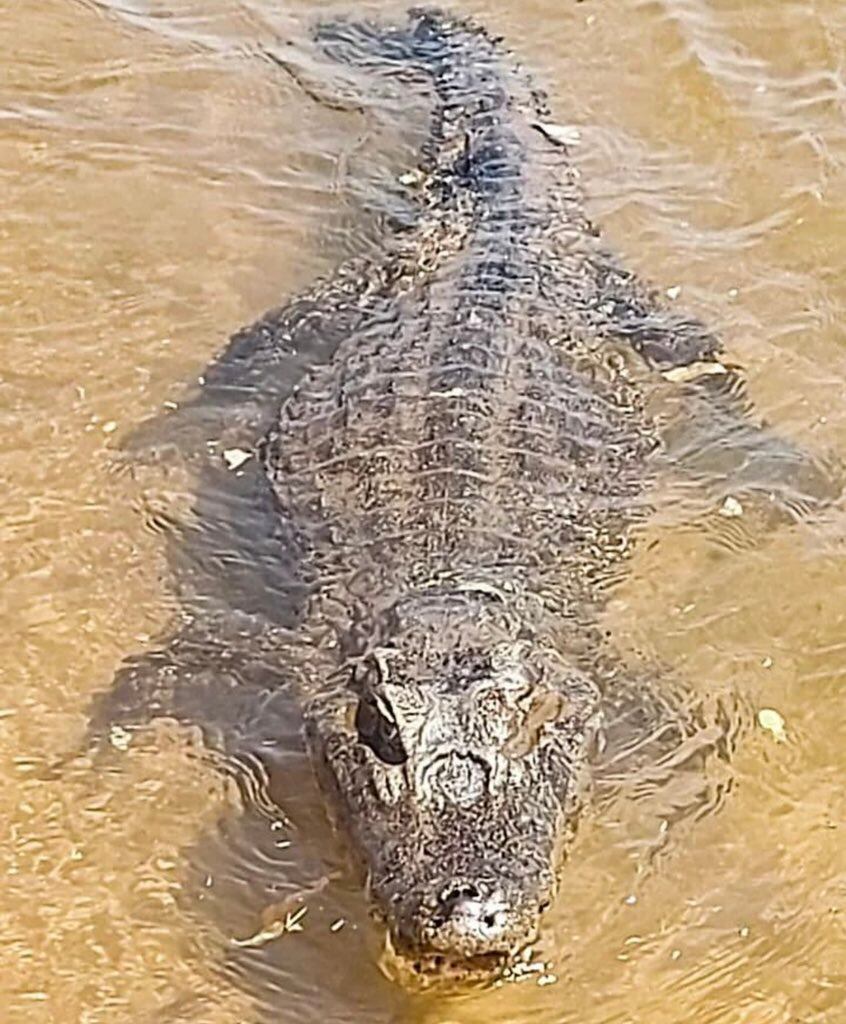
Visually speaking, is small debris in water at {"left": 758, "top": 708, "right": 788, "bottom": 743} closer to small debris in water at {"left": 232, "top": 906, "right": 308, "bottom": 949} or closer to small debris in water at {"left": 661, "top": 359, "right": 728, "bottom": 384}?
small debris in water at {"left": 232, "top": 906, "right": 308, "bottom": 949}

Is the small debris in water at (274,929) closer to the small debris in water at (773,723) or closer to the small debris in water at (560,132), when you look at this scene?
the small debris in water at (773,723)

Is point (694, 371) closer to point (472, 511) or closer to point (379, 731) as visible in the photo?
point (472, 511)

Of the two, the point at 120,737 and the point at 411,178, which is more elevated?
the point at 411,178

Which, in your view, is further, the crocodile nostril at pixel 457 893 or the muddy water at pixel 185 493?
the muddy water at pixel 185 493

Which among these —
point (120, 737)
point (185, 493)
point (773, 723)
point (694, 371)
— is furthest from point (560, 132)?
point (120, 737)

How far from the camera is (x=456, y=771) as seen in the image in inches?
145

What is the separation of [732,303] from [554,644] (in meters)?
2.01

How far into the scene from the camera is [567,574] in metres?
4.86

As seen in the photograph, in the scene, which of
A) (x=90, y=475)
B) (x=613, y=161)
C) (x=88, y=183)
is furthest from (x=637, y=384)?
(x=88, y=183)

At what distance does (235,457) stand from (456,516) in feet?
3.22

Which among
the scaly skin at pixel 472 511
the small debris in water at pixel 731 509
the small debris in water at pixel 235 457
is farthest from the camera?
the small debris in water at pixel 235 457

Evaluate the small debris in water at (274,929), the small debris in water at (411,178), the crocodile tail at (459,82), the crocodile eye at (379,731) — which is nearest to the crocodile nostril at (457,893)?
the crocodile eye at (379,731)

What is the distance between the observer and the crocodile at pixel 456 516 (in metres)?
3.71

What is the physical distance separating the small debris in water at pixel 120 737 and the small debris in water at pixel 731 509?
2025mm
